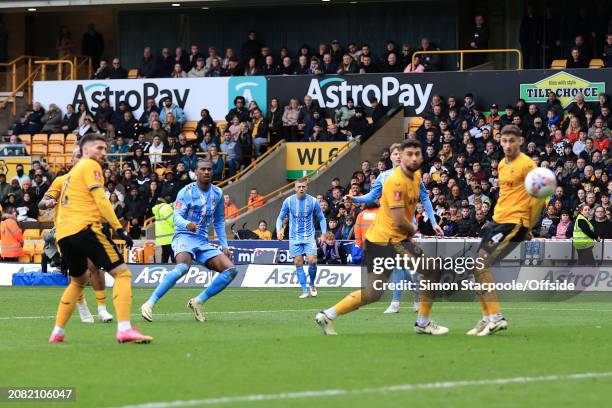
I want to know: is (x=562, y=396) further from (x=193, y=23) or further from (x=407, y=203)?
(x=193, y=23)

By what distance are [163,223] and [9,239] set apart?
14.6ft

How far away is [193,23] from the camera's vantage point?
139 ft

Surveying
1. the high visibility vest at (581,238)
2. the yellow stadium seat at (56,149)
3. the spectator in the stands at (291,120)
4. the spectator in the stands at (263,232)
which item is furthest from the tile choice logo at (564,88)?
the yellow stadium seat at (56,149)

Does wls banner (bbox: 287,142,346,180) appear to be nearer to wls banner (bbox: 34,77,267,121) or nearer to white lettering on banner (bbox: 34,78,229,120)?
wls banner (bbox: 34,77,267,121)

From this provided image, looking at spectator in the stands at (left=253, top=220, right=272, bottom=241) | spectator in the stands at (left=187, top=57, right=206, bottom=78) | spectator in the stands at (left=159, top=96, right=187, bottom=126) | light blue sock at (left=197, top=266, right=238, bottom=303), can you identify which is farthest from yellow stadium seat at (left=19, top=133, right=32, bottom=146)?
light blue sock at (left=197, top=266, right=238, bottom=303)

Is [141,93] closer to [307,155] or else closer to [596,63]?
[307,155]

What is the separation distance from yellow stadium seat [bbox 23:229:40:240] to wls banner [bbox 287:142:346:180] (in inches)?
280

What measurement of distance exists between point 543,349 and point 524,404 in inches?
139

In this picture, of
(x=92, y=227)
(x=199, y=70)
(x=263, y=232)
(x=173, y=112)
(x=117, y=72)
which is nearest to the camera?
(x=92, y=227)

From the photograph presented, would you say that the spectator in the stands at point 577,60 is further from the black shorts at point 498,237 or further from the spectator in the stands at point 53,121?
the black shorts at point 498,237

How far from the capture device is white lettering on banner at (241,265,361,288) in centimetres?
2723

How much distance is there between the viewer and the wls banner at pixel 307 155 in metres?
34.6

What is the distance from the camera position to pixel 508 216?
13664 mm

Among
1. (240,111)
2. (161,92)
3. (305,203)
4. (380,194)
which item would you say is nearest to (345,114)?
(240,111)
